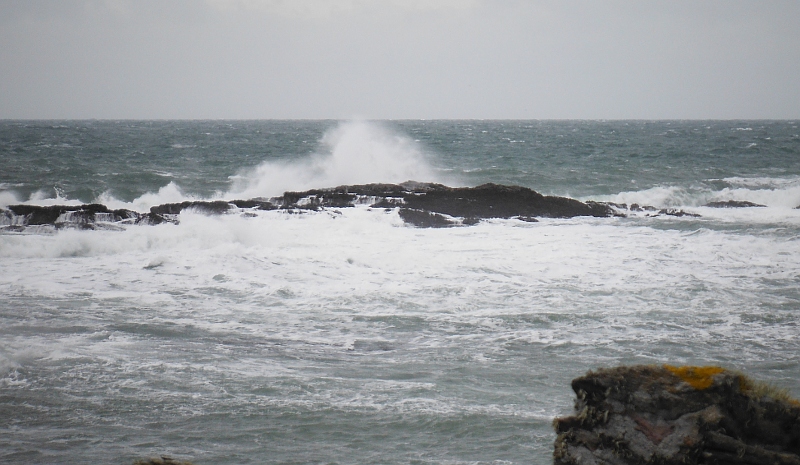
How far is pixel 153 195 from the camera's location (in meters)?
24.5

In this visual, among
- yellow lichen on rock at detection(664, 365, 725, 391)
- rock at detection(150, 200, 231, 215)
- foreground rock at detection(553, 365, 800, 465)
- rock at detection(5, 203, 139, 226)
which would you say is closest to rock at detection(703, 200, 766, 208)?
rock at detection(150, 200, 231, 215)

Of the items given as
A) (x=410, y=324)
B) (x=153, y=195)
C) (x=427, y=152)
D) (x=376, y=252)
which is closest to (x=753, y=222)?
(x=376, y=252)

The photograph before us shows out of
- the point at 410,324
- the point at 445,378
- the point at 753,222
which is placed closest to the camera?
the point at 445,378

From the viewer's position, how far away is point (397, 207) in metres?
19.4

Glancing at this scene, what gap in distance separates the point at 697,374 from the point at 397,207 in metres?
15.9

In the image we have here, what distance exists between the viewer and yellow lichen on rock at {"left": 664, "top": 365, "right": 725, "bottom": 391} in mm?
3658

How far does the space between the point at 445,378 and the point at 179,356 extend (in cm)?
308

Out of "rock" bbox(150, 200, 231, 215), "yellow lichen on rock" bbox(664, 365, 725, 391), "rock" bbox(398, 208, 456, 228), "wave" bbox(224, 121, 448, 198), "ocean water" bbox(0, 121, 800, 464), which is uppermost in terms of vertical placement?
"wave" bbox(224, 121, 448, 198)

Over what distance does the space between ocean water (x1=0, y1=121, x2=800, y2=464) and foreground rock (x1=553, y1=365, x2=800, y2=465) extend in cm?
188

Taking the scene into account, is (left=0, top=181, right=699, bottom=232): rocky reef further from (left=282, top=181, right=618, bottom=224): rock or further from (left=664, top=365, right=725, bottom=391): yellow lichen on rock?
(left=664, top=365, right=725, bottom=391): yellow lichen on rock

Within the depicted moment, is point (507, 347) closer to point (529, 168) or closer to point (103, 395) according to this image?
point (103, 395)

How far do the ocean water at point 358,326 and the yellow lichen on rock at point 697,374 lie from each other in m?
2.10

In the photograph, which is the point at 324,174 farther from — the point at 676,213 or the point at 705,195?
the point at 705,195

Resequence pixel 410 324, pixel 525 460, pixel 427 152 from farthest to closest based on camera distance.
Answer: pixel 427 152
pixel 410 324
pixel 525 460
